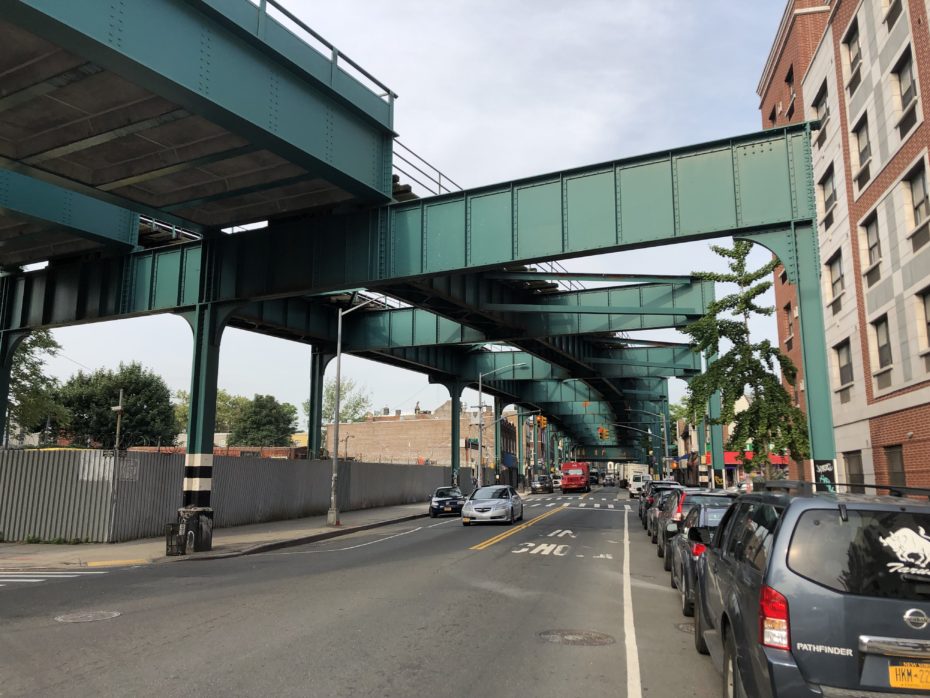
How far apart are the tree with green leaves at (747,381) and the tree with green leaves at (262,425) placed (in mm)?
81831

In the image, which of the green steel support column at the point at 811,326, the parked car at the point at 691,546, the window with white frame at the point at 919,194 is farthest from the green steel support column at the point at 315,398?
the window with white frame at the point at 919,194

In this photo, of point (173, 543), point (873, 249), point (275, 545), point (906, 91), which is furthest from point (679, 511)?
point (906, 91)

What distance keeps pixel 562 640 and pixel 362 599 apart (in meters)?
3.59

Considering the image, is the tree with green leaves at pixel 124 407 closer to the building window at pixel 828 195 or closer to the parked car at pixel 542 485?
the parked car at pixel 542 485

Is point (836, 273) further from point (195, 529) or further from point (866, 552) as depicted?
point (866, 552)

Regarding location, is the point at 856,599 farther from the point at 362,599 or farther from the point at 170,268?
the point at 170,268

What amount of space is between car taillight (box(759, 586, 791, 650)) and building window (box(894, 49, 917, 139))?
17.4m

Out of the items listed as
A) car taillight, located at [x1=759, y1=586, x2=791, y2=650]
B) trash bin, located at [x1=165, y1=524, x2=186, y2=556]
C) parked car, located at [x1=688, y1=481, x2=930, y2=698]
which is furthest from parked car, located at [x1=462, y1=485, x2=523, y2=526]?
car taillight, located at [x1=759, y1=586, x2=791, y2=650]

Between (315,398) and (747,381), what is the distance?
2052 centimetres

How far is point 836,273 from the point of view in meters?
24.0

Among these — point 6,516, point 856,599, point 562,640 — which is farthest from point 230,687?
point 6,516

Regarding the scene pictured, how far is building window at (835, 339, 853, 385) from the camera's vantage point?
22938mm

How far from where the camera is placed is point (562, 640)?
8.12m

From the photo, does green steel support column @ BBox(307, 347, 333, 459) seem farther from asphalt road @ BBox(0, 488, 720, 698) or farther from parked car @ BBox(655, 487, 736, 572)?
parked car @ BBox(655, 487, 736, 572)
